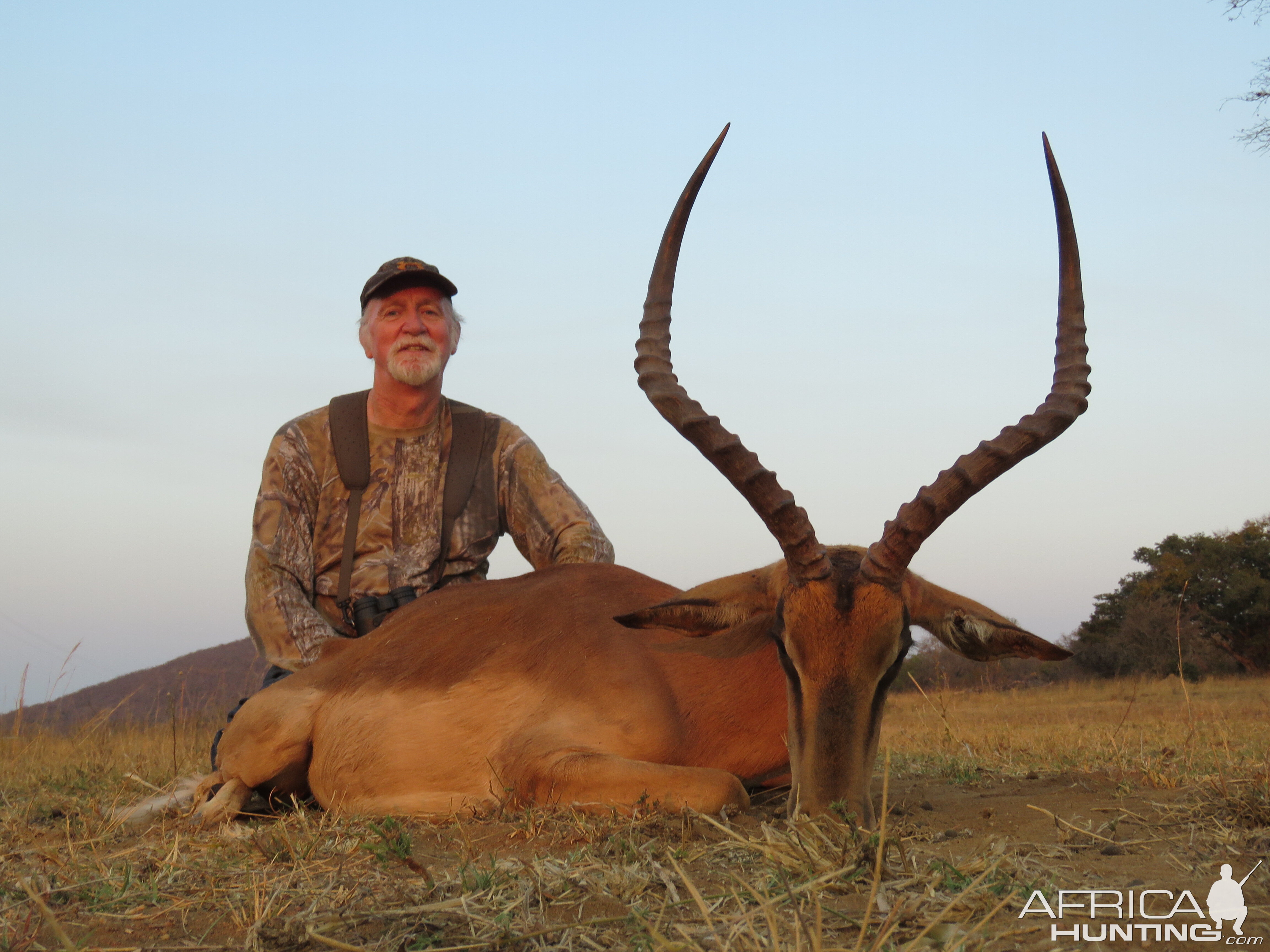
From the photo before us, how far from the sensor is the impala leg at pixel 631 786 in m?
4.24

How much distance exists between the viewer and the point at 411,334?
7.66 m

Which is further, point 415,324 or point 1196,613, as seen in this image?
point 1196,613

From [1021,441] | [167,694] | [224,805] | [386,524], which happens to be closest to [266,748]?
[224,805]

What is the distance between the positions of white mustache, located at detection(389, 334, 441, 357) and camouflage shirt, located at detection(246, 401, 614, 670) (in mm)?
461

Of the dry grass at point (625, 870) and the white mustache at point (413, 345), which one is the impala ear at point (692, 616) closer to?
the dry grass at point (625, 870)

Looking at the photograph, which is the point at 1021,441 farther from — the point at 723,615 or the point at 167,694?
the point at 167,694

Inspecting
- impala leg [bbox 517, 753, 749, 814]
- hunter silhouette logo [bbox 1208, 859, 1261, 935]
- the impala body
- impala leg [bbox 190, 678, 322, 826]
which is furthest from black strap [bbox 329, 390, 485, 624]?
hunter silhouette logo [bbox 1208, 859, 1261, 935]

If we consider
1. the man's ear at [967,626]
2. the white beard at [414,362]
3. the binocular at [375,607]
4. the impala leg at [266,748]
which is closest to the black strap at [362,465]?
the binocular at [375,607]

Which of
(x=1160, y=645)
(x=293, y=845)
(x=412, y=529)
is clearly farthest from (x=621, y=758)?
(x=1160, y=645)

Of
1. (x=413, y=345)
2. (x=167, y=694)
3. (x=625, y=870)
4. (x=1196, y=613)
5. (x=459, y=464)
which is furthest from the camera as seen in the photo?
(x=1196, y=613)

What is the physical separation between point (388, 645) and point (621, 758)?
1.79 metres

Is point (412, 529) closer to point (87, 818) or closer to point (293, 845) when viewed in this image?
point (87, 818)

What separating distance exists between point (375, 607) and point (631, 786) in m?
3.03

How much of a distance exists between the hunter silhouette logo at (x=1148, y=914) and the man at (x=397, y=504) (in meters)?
4.79
